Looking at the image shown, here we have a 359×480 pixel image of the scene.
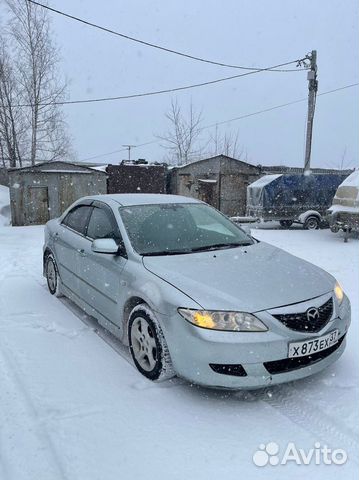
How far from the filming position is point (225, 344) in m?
2.72

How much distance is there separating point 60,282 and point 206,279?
8.88 ft

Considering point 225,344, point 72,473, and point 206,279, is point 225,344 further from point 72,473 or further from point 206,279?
point 72,473

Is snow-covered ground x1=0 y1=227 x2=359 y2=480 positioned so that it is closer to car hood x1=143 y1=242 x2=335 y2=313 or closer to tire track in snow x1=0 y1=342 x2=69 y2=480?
tire track in snow x1=0 y1=342 x2=69 y2=480

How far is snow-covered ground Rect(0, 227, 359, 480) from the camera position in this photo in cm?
235

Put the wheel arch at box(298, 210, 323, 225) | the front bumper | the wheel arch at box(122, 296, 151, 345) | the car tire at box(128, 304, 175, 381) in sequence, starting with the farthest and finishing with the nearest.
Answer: the wheel arch at box(298, 210, 323, 225), the wheel arch at box(122, 296, 151, 345), the car tire at box(128, 304, 175, 381), the front bumper

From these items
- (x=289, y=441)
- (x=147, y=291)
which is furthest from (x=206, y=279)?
(x=289, y=441)

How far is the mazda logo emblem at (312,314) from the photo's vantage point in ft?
9.53

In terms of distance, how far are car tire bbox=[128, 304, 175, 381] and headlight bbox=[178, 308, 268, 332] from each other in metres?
0.40

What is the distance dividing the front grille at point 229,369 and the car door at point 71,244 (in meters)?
2.21

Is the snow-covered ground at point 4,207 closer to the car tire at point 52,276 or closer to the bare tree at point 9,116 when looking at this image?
the bare tree at point 9,116

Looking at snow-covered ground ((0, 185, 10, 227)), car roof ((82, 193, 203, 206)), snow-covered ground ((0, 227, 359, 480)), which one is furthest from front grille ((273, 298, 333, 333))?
snow-covered ground ((0, 185, 10, 227))

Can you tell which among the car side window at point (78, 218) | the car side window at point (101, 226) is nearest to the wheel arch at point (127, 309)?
the car side window at point (101, 226)

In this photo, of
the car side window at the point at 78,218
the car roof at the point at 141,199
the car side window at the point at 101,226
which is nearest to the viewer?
the car side window at the point at 101,226

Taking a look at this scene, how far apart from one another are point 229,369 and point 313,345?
2.03 ft
